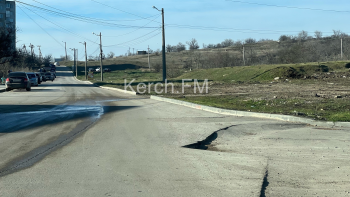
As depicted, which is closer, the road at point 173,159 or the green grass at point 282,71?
the road at point 173,159

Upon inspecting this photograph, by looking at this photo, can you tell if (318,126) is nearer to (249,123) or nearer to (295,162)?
(249,123)

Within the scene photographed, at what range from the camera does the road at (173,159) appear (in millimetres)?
5656

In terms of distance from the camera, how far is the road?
223 inches

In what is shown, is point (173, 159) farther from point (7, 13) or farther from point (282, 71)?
point (7, 13)

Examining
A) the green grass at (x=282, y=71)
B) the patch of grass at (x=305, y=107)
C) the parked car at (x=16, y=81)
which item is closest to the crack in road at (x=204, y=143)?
the patch of grass at (x=305, y=107)

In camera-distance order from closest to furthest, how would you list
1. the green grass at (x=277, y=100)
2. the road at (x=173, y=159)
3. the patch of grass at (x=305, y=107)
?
the road at (x=173, y=159), the patch of grass at (x=305, y=107), the green grass at (x=277, y=100)

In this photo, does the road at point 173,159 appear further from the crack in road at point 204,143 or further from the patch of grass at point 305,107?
the patch of grass at point 305,107

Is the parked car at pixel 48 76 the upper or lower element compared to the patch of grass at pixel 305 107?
upper

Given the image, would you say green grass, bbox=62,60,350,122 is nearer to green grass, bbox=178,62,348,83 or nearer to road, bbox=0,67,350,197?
green grass, bbox=178,62,348,83

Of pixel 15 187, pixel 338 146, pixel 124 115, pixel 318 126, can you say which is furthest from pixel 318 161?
pixel 124 115

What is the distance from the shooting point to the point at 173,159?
296 inches

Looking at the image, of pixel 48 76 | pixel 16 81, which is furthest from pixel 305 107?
pixel 48 76

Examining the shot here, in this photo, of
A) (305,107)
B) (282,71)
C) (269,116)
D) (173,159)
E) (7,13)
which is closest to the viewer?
(173,159)

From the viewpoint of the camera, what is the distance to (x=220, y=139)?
32.1 feet
